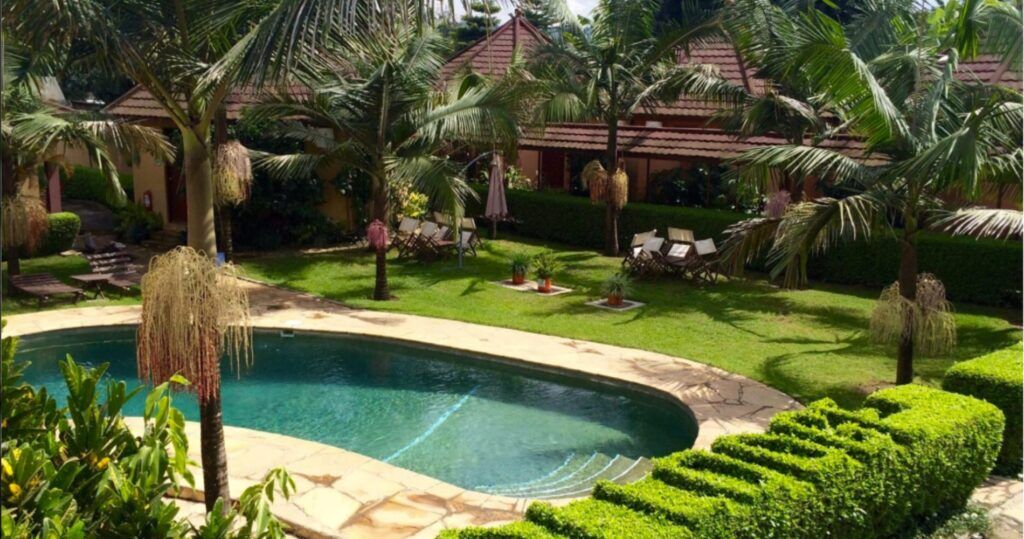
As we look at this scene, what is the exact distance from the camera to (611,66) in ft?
67.2

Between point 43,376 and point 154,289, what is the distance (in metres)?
8.37

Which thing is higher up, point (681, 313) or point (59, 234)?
point (59, 234)

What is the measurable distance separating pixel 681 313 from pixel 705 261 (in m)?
2.82

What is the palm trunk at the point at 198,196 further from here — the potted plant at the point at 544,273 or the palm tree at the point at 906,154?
the potted plant at the point at 544,273

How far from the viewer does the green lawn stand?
13430mm

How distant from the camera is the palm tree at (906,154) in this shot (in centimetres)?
1073

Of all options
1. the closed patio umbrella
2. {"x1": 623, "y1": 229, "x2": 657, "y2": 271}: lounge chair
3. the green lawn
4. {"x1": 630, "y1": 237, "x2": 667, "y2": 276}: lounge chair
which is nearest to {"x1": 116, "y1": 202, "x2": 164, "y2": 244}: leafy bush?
the green lawn

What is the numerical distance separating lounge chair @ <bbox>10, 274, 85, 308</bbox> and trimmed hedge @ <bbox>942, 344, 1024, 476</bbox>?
14.7m

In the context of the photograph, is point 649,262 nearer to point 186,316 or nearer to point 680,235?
point 680,235

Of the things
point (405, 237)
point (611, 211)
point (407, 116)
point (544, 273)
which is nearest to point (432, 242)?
point (405, 237)

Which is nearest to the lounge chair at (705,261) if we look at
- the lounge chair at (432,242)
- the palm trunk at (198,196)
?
the lounge chair at (432,242)

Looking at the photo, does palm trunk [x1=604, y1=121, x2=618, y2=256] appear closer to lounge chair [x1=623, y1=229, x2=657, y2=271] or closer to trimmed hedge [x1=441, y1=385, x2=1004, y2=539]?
lounge chair [x1=623, y1=229, x2=657, y2=271]

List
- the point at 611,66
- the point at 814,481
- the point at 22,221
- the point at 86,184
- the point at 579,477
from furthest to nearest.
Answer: the point at 86,184, the point at 611,66, the point at 22,221, the point at 579,477, the point at 814,481

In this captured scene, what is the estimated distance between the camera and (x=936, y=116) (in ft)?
39.3
